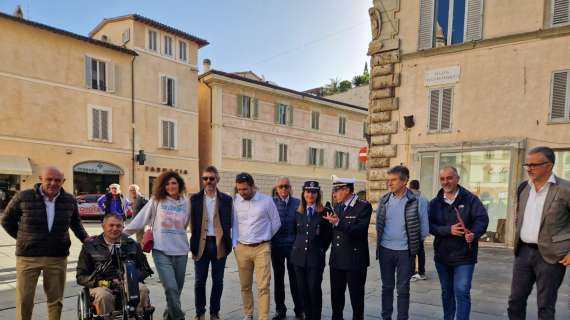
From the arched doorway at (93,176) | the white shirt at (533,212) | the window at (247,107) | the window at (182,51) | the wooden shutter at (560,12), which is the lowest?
the arched doorway at (93,176)

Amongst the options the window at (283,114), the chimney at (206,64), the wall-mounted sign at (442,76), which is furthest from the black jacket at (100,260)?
the chimney at (206,64)

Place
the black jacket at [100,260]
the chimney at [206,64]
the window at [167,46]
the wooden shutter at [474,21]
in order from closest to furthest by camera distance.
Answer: the black jacket at [100,260] < the wooden shutter at [474,21] < the window at [167,46] < the chimney at [206,64]

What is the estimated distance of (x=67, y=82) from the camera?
1859 centimetres

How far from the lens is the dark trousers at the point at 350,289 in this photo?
382 cm

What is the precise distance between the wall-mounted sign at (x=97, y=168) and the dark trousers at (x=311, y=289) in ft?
60.4

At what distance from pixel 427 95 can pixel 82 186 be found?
58.0ft

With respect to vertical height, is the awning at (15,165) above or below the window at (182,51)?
below

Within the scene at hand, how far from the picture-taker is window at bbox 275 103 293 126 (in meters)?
25.7

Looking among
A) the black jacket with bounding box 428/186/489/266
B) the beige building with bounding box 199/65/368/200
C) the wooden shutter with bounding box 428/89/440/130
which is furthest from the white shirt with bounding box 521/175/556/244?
the beige building with bounding box 199/65/368/200

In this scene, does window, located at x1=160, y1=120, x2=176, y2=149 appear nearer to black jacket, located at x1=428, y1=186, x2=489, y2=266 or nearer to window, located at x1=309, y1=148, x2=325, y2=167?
window, located at x1=309, y1=148, x2=325, y2=167

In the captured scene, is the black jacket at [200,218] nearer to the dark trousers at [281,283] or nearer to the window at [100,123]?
the dark trousers at [281,283]

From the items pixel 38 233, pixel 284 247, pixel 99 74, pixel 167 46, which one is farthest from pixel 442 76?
pixel 167 46

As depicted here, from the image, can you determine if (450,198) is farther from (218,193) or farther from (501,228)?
(501,228)

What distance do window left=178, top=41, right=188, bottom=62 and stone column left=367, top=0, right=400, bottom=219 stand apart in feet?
50.3
